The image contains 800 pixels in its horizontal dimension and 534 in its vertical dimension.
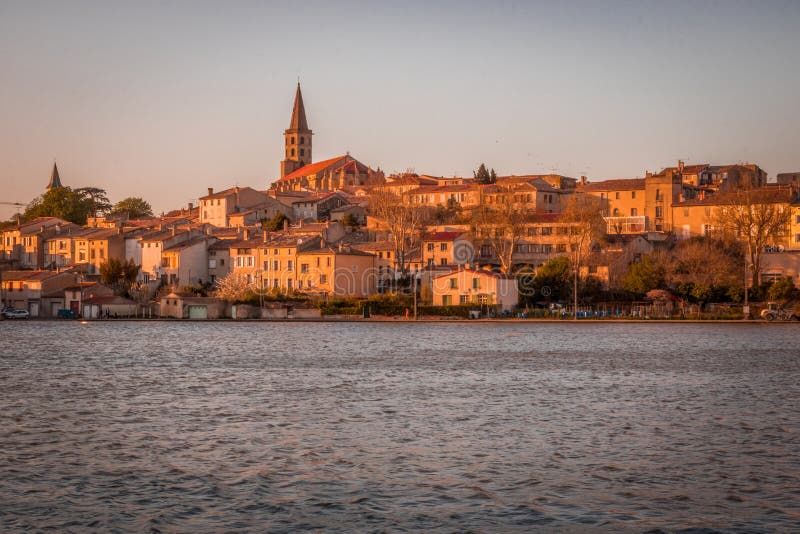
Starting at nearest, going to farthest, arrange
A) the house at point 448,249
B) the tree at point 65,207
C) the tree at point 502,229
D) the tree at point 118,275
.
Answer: the tree at point 502,229 → the house at point 448,249 → the tree at point 118,275 → the tree at point 65,207

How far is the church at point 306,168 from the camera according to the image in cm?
14712

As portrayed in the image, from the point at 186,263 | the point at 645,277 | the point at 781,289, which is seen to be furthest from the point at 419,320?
the point at 781,289

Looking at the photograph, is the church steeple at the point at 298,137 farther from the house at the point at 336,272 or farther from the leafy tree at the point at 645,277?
the leafy tree at the point at 645,277

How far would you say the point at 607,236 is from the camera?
276 ft

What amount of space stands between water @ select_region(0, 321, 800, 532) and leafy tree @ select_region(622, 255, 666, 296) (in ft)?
93.3

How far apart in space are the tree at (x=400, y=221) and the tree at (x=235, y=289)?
42.3 feet

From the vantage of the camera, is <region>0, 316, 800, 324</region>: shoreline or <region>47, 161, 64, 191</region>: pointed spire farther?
<region>47, 161, 64, 191</region>: pointed spire

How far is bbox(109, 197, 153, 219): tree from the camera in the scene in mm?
135625

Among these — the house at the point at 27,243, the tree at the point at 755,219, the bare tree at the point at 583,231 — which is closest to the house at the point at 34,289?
the house at the point at 27,243

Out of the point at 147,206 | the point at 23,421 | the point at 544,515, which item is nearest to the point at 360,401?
the point at 23,421

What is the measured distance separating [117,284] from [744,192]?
54115 mm

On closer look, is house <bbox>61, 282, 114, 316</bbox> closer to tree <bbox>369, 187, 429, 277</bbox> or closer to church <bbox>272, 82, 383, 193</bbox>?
tree <bbox>369, 187, 429, 277</bbox>

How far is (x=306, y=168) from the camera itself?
6363 inches

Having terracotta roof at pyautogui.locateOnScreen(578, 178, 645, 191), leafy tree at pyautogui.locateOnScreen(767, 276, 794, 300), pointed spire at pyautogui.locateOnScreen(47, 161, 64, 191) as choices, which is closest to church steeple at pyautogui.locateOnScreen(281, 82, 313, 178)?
pointed spire at pyautogui.locateOnScreen(47, 161, 64, 191)
